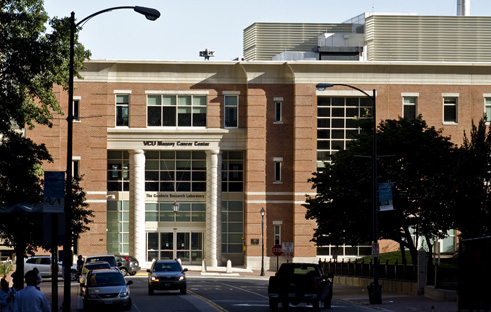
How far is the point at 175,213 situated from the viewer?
8131 centimetres

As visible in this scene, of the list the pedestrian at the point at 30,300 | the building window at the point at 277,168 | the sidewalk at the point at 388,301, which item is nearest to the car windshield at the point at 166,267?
the sidewalk at the point at 388,301

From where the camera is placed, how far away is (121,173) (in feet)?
266

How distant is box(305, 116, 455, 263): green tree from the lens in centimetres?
5544

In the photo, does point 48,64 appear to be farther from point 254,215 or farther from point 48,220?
point 254,215

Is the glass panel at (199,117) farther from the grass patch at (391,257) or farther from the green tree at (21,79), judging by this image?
the green tree at (21,79)

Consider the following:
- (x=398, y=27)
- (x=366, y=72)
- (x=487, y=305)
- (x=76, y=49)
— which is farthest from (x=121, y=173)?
(x=487, y=305)

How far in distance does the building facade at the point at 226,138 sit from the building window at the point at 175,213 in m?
0.08

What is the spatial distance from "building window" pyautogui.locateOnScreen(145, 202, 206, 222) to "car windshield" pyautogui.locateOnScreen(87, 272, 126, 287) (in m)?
42.6

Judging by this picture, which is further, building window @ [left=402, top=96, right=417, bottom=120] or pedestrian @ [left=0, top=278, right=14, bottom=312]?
building window @ [left=402, top=96, right=417, bottom=120]

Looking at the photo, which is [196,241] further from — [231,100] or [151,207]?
[231,100]

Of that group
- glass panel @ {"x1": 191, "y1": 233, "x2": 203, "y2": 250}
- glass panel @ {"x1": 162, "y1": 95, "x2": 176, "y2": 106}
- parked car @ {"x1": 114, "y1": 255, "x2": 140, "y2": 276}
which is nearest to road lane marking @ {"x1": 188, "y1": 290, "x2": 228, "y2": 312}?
parked car @ {"x1": 114, "y1": 255, "x2": 140, "y2": 276}

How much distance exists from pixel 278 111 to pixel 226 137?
15.2 feet

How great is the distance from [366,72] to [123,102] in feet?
63.5

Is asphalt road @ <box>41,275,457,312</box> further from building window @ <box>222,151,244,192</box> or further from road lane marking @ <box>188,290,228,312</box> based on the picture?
building window @ <box>222,151,244,192</box>
